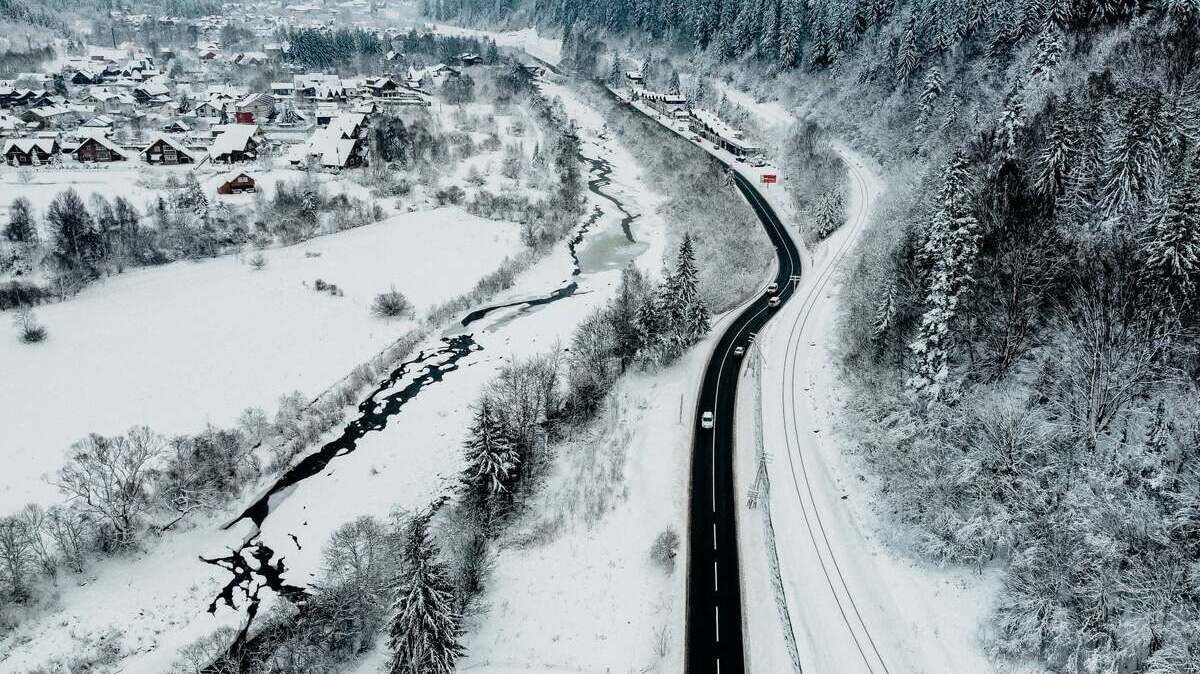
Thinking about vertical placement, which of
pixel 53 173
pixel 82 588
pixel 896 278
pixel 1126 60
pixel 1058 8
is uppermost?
pixel 1058 8

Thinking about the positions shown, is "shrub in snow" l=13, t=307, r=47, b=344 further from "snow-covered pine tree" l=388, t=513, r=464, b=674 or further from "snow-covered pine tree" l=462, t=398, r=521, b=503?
"snow-covered pine tree" l=388, t=513, r=464, b=674

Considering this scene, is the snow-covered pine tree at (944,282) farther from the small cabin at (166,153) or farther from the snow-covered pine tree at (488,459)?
the small cabin at (166,153)

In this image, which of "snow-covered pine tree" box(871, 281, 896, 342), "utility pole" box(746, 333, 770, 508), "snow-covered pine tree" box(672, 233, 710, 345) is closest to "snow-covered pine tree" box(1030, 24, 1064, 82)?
"snow-covered pine tree" box(871, 281, 896, 342)

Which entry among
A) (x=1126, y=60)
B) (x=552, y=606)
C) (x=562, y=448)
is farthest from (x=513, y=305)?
(x=1126, y=60)

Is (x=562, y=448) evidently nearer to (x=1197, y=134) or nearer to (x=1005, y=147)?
(x=1005, y=147)

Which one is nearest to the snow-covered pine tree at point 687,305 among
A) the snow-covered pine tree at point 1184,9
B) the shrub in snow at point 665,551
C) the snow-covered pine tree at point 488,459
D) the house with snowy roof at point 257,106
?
the snow-covered pine tree at point 488,459

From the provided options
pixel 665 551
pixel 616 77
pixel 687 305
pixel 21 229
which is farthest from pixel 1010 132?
pixel 616 77
